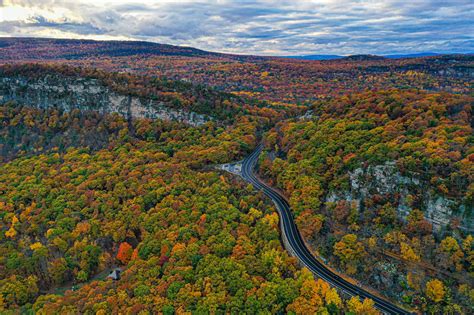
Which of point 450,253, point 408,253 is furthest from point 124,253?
point 450,253

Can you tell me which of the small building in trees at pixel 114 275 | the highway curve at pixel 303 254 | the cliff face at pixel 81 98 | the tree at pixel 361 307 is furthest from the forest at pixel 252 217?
the cliff face at pixel 81 98

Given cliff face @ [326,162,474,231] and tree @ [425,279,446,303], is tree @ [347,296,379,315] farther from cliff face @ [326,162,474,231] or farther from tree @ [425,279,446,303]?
cliff face @ [326,162,474,231]

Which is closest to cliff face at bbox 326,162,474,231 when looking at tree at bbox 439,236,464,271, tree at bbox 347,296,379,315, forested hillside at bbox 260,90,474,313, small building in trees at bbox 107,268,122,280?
forested hillside at bbox 260,90,474,313

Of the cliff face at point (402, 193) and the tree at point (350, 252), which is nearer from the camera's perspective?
the cliff face at point (402, 193)

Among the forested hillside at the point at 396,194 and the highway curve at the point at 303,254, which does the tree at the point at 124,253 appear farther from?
the forested hillside at the point at 396,194

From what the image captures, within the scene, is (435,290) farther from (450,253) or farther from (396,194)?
(396,194)

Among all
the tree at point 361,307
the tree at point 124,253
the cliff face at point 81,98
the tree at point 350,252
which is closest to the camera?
the tree at point 361,307
